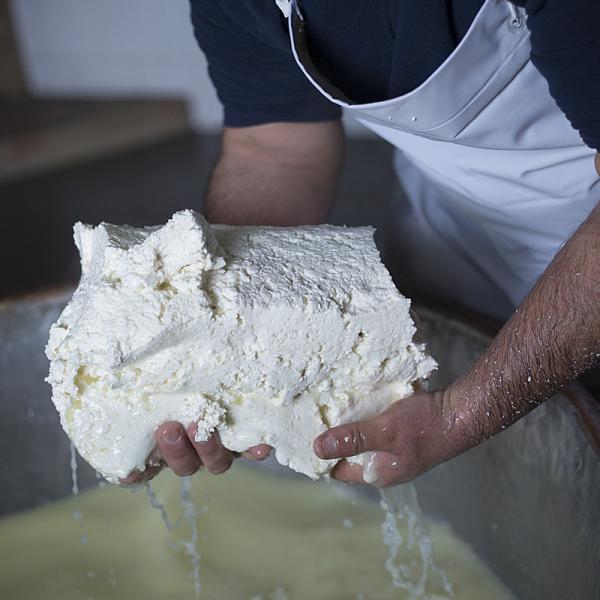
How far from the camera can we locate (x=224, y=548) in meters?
1.27

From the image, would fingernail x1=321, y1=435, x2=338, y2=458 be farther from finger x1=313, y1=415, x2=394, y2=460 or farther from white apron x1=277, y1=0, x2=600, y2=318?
white apron x1=277, y1=0, x2=600, y2=318

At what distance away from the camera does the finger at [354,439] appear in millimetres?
834

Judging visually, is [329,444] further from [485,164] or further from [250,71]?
[250,71]

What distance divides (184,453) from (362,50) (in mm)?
489

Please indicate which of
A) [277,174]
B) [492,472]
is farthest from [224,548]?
[277,174]

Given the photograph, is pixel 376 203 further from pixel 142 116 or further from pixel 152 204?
pixel 142 116

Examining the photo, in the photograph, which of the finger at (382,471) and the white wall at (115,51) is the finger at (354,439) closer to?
the finger at (382,471)

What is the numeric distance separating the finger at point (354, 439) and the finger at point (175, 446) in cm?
13

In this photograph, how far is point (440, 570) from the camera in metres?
1.22

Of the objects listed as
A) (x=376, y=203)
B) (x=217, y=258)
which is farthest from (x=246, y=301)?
(x=376, y=203)

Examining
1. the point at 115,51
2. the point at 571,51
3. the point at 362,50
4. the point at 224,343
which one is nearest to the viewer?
the point at 571,51

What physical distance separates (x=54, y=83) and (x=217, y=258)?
3149 millimetres

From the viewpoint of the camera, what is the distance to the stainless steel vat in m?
0.94

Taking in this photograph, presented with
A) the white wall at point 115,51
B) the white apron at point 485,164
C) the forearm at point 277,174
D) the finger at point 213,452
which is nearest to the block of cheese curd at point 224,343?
the finger at point 213,452
